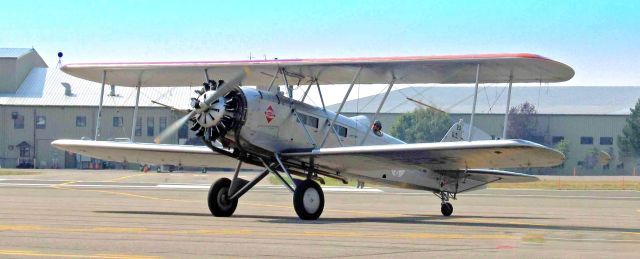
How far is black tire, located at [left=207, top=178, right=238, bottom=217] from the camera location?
68.5ft

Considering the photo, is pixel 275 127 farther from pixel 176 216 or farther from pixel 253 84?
pixel 253 84

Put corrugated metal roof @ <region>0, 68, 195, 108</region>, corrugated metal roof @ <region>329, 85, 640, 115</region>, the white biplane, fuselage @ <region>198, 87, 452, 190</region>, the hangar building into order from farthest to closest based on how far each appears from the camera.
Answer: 1. corrugated metal roof @ <region>329, 85, 640, 115</region>
2. corrugated metal roof @ <region>0, 68, 195, 108</region>
3. the hangar building
4. fuselage @ <region>198, 87, 452, 190</region>
5. the white biplane

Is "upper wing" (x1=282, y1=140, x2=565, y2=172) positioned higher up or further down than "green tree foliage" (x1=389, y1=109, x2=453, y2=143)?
higher up

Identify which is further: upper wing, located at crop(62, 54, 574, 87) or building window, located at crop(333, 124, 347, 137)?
building window, located at crop(333, 124, 347, 137)

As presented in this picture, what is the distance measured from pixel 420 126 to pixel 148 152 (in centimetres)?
5872

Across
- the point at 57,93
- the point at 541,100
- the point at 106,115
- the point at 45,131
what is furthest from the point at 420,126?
the point at 45,131

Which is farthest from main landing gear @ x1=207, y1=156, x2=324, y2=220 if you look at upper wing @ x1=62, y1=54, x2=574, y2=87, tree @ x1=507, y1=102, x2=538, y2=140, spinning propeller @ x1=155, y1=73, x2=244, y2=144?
tree @ x1=507, y1=102, x2=538, y2=140

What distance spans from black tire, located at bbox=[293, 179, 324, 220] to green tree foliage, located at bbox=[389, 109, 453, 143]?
2373 inches

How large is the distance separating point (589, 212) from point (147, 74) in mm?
12407

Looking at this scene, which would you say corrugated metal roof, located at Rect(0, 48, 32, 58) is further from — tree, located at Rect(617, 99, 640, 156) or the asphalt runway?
the asphalt runway

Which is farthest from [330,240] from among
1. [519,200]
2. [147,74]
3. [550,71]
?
[519,200]

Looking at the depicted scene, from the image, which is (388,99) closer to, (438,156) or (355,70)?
(355,70)

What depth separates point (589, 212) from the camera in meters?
27.0

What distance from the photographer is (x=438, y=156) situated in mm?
20078
